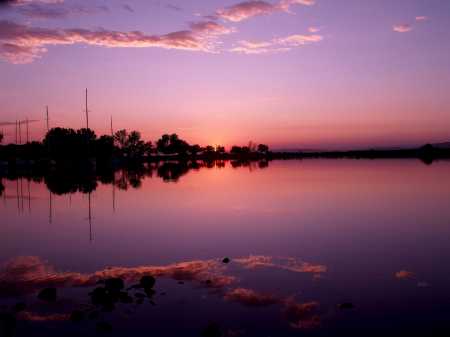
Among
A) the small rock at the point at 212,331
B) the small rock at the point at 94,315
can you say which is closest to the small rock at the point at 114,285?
the small rock at the point at 94,315

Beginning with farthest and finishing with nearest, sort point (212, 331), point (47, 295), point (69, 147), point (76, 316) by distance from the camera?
point (69, 147) → point (47, 295) → point (76, 316) → point (212, 331)

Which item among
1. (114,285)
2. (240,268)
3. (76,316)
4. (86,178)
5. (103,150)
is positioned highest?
(103,150)

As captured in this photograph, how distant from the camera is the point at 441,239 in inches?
699

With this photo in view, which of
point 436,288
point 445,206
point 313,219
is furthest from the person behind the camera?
point 445,206

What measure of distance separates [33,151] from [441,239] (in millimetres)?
134710

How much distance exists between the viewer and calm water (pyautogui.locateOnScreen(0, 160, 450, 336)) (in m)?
9.22

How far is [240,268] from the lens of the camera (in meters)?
13.6

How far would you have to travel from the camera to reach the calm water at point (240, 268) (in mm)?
9219

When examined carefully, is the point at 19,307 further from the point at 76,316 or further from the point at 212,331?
the point at 212,331

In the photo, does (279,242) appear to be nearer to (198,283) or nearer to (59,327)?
(198,283)

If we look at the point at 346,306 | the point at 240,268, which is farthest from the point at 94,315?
the point at 346,306

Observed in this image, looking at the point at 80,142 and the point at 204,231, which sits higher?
the point at 80,142

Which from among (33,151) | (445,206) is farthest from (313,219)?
(33,151)

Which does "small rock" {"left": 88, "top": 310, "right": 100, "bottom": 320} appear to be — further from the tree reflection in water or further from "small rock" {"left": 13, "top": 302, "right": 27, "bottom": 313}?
the tree reflection in water
